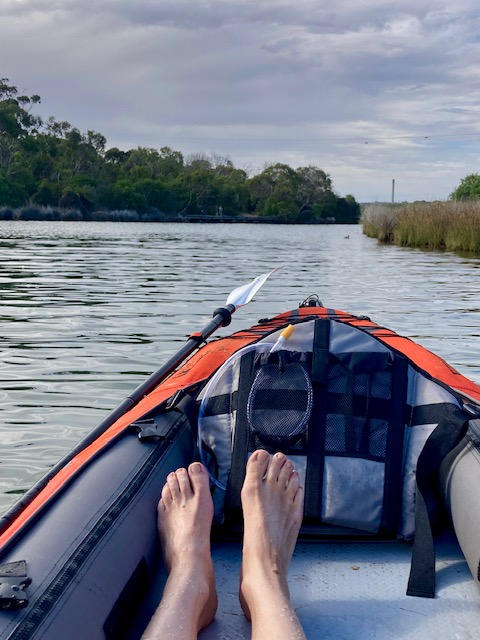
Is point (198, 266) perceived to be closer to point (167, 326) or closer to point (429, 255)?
point (429, 255)

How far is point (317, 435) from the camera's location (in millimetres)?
2275

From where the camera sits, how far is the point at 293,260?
707 inches

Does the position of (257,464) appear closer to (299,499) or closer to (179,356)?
(299,499)

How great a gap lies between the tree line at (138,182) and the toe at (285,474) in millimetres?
63759

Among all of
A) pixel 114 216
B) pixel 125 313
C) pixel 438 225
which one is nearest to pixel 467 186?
pixel 438 225

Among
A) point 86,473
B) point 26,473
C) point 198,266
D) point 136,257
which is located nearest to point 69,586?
point 86,473

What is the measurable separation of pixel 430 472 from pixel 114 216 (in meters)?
65.7

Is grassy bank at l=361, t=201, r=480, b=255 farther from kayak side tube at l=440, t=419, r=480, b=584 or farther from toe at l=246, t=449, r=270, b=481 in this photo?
toe at l=246, t=449, r=270, b=481

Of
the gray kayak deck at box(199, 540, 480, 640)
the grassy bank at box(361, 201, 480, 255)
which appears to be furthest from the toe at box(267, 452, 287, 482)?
the grassy bank at box(361, 201, 480, 255)

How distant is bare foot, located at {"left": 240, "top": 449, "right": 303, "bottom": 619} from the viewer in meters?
1.77

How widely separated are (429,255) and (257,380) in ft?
52.2

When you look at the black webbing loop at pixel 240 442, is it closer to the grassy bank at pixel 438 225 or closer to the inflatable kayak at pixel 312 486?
the inflatable kayak at pixel 312 486

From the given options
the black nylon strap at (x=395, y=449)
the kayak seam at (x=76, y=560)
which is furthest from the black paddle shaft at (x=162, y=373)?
the black nylon strap at (x=395, y=449)

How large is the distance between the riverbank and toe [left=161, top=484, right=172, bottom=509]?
58941 millimetres
